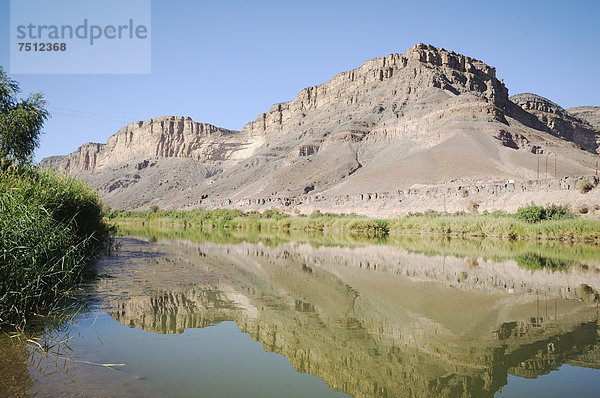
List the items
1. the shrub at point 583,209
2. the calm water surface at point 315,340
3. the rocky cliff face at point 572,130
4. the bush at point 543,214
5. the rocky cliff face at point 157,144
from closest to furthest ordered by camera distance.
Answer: the calm water surface at point 315,340 → the bush at point 543,214 → the shrub at point 583,209 → the rocky cliff face at point 572,130 → the rocky cliff face at point 157,144

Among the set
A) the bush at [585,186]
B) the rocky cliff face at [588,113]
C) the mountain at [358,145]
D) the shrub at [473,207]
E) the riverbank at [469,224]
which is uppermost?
the rocky cliff face at [588,113]

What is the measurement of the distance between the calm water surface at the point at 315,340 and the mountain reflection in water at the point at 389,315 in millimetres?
29

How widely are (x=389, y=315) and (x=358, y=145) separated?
81618 millimetres

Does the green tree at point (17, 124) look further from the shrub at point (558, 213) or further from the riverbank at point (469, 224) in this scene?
the shrub at point (558, 213)

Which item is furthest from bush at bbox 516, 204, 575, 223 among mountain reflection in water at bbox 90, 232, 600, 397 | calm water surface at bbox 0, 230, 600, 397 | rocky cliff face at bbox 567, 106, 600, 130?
rocky cliff face at bbox 567, 106, 600, 130

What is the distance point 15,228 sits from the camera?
6699 millimetres

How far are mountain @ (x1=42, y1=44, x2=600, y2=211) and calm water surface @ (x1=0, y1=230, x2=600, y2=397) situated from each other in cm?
4109

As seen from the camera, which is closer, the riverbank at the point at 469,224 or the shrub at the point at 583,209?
the riverbank at the point at 469,224

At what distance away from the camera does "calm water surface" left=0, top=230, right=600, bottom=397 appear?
16.4ft

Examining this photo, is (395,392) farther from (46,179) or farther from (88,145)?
(88,145)

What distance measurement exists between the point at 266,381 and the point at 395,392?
60.4 inches

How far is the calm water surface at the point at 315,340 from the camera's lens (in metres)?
5.00

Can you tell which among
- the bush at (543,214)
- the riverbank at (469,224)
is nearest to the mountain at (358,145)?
the riverbank at (469,224)

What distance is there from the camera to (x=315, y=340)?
675cm
